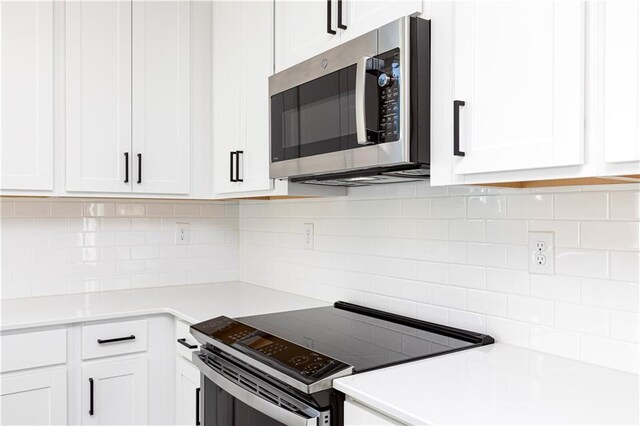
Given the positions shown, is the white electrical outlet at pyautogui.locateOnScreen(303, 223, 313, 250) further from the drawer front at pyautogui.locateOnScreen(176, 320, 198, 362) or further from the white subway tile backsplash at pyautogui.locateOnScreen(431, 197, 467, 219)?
the white subway tile backsplash at pyautogui.locateOnScreen(431, 197, 467, 219)

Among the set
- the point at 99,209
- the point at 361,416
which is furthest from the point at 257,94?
the point at 361,416

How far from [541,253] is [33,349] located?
5.96 feet

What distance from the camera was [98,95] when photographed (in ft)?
7.64

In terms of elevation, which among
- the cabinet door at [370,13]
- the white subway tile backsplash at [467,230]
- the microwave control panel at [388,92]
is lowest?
the white subway tile backsplash at [467,230]

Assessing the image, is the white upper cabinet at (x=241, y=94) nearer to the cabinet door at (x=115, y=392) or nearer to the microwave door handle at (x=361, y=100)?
the microwave door handle at (x=361, y=100)

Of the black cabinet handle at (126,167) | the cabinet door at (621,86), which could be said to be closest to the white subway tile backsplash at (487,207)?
the cabinet door at (621,86)

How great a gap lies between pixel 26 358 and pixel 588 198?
1980mm

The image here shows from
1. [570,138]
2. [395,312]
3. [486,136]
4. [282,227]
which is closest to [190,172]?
[282,227]

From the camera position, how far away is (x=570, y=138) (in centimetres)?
103

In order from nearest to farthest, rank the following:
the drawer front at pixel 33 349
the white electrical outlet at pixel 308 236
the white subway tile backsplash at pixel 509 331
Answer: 1. the white subway tile backsplash at pixel 509 331
2. the drawer front at pixel 33 349
3. the white electrical outlet at pixel 308 236

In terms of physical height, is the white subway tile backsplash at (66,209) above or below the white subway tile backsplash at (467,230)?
above

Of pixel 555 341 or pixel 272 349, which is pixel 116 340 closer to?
pixel 272 349

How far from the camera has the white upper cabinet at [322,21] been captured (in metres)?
1.49

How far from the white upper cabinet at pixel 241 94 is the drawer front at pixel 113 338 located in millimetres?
728
